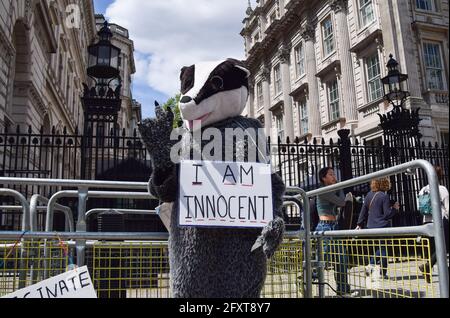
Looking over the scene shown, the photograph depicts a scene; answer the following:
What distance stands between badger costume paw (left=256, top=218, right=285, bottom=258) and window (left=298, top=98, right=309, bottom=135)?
970 inches

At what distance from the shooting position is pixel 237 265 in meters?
2.33

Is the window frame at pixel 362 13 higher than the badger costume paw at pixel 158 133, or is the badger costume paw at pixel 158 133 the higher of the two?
the window frame at pixel 362 13

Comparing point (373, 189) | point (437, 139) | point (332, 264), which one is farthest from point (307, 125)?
point (332, 264)

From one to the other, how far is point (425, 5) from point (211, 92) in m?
21.0

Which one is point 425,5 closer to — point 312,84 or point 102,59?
point 312,84

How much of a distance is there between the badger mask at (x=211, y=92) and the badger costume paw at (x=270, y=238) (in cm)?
82

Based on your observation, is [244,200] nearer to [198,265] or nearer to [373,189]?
[198,265]

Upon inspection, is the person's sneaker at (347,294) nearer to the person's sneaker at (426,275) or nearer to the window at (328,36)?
the person's sneaker at (426,275)

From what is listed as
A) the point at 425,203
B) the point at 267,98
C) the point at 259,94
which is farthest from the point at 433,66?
the point at 259,94

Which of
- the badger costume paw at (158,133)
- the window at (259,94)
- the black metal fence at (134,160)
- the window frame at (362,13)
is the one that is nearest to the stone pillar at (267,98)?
the window at (259,94)

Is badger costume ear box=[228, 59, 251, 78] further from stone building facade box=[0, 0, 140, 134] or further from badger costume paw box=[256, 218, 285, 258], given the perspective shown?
stone building facade box=[0, 0, 140, 134]

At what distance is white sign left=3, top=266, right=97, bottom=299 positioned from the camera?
2137 mm

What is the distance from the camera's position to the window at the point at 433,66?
1892cm

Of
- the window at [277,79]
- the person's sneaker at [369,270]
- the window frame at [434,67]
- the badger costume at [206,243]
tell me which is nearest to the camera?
the badger costume at [206,243]
